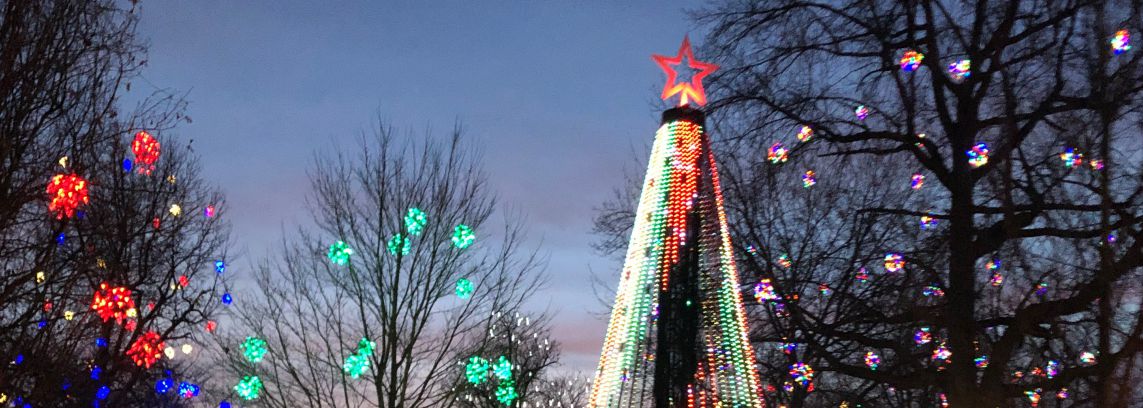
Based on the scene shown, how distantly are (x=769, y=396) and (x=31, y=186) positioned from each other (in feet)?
44.6

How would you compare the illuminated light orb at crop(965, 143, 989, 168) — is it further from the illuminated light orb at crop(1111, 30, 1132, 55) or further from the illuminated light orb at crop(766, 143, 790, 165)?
the illuminated light orb at crop(1111, 30, 1132, 55)

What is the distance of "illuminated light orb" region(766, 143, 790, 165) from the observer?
36.4 ft

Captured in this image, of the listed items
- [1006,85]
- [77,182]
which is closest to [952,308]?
[1006,85]

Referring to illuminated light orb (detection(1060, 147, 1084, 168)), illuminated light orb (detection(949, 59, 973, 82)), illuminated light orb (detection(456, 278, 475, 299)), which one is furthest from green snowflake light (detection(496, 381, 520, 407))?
illuminated light orb (detection(1060, 147, 1084, 168))

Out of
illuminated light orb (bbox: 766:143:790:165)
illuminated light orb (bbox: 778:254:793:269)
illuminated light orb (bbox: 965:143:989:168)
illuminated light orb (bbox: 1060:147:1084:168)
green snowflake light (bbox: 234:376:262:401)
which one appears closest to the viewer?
illuminated light orb (bbox: 1060:147:1084:168)

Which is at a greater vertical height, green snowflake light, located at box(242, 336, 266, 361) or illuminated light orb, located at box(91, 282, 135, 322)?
green snowflake light, located at box(242, 336, 266, 361)

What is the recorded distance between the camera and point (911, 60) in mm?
10359

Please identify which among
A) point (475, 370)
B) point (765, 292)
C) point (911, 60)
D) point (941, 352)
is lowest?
point (475, 370)

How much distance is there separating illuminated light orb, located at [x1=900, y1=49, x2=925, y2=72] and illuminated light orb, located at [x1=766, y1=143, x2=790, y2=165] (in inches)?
63.2

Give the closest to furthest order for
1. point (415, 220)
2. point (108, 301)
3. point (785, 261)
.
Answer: point (108, 301) < point (415, 220) < point (785, 261)

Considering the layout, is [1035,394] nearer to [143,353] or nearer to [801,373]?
[801,373]

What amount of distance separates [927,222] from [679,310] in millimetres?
4525

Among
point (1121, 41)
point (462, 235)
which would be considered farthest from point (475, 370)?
point (1121, 41)

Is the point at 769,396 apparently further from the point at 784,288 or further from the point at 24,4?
the point at 24,4
